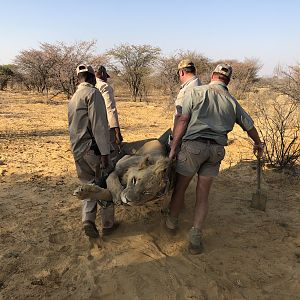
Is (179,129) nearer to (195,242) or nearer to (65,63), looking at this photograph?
(195,242)

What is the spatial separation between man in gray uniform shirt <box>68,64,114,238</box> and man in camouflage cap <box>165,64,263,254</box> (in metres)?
0.70

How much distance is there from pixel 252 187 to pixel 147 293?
9.90 feet

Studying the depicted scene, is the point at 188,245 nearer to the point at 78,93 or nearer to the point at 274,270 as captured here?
the point at 274,270

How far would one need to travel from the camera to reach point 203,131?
130 inches

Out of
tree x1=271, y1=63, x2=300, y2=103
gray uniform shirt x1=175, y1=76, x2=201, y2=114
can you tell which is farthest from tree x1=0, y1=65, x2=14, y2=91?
gray uniform shirt x1=175, y1=76, x2=201, y2=114

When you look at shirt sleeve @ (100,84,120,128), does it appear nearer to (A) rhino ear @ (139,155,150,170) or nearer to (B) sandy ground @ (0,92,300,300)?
(B) sandy ground @ (0,92,300,300)

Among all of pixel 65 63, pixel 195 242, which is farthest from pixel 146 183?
pixel 65 63

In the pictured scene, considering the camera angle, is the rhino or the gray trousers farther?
the gray trousers

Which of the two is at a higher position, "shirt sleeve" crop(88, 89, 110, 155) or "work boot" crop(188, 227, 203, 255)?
"shirt sleeve" crop(88, 89, 110, 155)

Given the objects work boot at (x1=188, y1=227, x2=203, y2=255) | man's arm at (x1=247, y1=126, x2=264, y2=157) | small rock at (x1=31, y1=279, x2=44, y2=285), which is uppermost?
man's arm at (x1=247, y1=126, x2=264, y2=157)

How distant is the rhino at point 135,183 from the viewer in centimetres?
300

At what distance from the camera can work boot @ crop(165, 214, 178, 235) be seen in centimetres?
373

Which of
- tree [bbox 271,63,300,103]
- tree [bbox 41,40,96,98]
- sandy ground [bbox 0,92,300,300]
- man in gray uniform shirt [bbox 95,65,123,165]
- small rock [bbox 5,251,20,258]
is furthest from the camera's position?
tree [bbox 41,40,96,98]

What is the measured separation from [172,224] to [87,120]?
1366 millimetres
